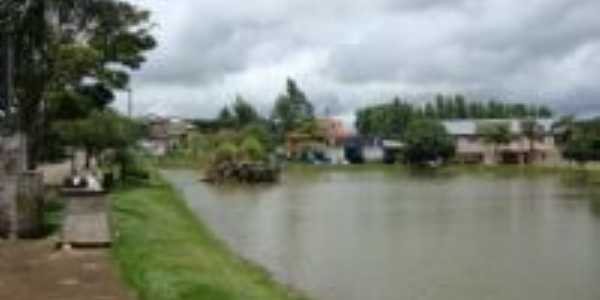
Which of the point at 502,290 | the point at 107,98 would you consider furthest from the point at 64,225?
the point at 107,98

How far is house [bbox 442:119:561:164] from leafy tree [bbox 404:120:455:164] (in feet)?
30.8

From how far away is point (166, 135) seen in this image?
552ft

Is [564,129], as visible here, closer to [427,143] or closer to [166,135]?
[427,143]

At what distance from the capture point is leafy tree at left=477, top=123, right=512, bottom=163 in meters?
137

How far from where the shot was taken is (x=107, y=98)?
46531 millimetres

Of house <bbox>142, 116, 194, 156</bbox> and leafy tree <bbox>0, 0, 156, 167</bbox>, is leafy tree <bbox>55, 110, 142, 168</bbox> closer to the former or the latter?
leafy tree <bbox>0, 0, 156, 167</bbox>

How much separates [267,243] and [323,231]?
4.69m

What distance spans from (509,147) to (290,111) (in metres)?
33.4

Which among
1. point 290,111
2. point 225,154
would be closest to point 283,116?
point 290,111

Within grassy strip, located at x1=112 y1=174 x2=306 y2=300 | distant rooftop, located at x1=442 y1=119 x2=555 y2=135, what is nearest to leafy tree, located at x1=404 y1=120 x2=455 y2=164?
distant rooftop, located at x1=442 y1=119 x2=555 y2=135

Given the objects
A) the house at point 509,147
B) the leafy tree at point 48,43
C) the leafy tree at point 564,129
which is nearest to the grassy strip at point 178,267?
the leafy tree at point 48,43

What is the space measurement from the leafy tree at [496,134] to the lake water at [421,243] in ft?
260

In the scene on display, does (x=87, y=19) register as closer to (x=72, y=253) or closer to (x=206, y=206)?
(x=72, y=253)

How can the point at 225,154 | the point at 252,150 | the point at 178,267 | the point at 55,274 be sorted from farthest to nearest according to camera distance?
the point at 252,150
the point at 225,154
the point at 178,267
the point at 55,274
